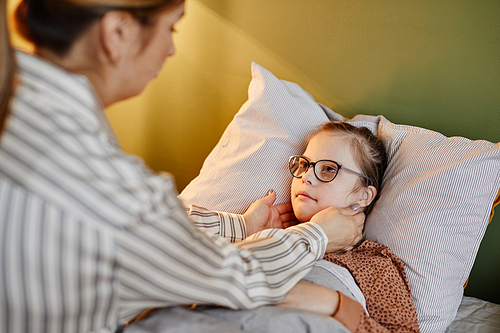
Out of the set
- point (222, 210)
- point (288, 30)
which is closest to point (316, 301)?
point (222, 210)

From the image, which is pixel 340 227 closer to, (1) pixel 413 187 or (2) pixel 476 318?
(1) pixel 413 187

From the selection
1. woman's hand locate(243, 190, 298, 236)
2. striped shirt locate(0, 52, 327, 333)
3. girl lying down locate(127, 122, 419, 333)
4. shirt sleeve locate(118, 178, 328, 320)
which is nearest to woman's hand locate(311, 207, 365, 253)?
girl lying down locate(127, 122, 419, 333)

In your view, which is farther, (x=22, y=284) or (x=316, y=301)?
(x=316, y=301)

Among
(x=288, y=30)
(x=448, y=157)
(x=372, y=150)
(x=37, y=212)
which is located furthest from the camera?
(x=288, y=30)

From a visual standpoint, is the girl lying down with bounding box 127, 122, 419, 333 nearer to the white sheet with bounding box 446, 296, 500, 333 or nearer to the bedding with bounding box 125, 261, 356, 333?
the bedding with bounding box 125, 261, 356, 333

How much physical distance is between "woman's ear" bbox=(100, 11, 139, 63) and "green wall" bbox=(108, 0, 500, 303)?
1044mm

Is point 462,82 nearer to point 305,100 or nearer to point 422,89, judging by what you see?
point 422,89

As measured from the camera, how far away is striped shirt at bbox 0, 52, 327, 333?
531mm

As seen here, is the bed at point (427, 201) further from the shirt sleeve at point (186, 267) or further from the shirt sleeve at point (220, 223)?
the shirt sleeve at point (186, 267)

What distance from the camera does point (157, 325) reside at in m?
0.71

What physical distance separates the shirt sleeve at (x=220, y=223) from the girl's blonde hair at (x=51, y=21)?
0.64 meters

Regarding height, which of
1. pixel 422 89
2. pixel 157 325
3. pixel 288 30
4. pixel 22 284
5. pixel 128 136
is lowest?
pixel 128 136

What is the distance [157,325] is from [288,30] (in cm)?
130

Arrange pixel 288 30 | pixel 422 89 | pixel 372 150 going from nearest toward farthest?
1. pixel 372 150
2. pixel 422 89
3. pixel 288 30
